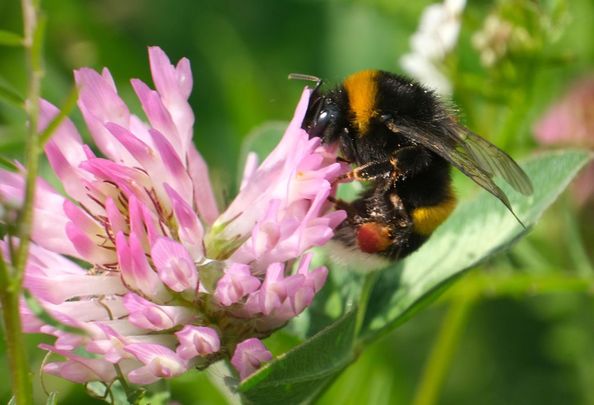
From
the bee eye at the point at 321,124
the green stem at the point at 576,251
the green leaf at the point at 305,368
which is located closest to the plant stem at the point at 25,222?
the green leaf at the point at 305,368

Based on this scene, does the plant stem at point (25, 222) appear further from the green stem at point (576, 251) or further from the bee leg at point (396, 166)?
the green stem at point (576, 251)

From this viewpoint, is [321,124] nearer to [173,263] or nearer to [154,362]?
[173,263]

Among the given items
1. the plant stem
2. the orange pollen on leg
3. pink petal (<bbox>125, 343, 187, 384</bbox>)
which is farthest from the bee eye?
the plant stem

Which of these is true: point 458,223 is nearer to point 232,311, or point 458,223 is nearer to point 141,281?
point 232,311

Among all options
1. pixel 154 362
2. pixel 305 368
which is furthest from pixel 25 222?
pixel 305 368

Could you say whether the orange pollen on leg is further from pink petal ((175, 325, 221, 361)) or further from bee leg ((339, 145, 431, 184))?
pink petal ((175, 325, 221, 361))

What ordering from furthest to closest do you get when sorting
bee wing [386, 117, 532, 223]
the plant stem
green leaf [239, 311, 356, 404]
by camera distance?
bee wing [386, 117, 532, 223]
green leaf [239, 311, 356, 404]
the plant stem
